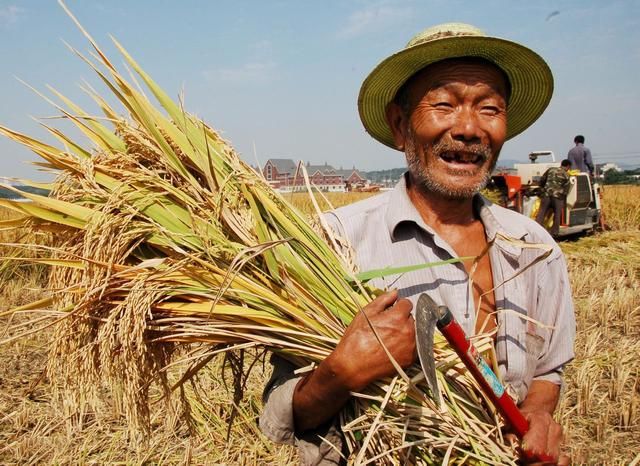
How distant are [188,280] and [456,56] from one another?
111cm

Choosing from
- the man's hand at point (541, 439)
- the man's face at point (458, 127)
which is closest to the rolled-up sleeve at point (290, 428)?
the man's hand at point (541, 439)

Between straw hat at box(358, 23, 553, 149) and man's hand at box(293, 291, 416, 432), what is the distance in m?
0.87

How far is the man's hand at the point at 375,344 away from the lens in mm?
1242

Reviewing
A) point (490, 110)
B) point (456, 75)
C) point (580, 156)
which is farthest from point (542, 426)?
point (580, 156)

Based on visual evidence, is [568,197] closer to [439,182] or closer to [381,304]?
[439,182]

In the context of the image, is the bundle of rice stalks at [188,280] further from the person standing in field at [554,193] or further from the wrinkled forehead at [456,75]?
the person standing in field at [554,193]

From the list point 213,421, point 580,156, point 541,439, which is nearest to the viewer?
point 541,439

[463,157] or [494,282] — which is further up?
[463,157]

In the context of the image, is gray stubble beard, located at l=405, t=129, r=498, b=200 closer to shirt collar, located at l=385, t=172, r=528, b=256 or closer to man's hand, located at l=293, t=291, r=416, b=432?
shirt collar, located at l=385, t=172, r=528, b=256

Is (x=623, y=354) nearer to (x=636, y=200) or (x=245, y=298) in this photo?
(x=245, y=298)

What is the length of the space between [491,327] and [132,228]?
109 centimetres

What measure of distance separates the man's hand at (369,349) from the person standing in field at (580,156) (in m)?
11.1

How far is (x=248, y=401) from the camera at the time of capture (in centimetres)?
340

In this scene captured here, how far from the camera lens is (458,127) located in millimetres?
1726
